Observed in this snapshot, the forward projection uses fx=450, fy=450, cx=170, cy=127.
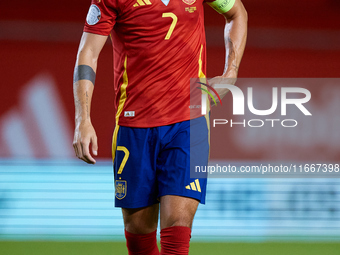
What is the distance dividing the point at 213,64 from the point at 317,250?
1.87 metres

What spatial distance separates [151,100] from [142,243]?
0.65 meters

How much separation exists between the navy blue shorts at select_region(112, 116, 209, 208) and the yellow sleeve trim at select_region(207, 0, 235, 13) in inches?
23.1

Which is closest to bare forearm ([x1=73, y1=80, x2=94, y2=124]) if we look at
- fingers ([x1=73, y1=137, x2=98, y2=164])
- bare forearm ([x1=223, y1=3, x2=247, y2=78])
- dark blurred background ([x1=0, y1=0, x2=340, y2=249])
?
fingers ([x1=73, y1=137, x2=98, y2=164])

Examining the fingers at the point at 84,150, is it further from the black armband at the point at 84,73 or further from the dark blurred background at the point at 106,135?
the dark blurred background at the point at 106,135

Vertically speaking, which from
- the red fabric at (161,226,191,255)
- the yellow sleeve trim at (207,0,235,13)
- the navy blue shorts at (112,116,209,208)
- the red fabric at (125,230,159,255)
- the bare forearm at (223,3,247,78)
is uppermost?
the yellow sleeve trim at (207,0,235,13)

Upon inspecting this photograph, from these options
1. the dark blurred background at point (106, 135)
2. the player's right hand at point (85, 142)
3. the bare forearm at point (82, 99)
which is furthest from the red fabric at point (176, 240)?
the dark blurred background at point (106, 135)

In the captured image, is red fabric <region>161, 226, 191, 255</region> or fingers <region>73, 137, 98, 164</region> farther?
red fabric <region>161, 226, 191, 255</region>

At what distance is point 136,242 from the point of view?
6.72 ft

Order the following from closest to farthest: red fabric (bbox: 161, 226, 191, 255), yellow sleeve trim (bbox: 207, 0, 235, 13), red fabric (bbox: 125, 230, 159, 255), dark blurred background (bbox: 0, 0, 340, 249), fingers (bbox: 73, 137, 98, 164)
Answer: fingers (bbox: 73, 137, 98, 164)
red fabric (bbox: 161, 226, 191, 255)
red fabric (bbox: 125, 230, 159, 255)
yellow sleeve trim (bbox: 207, 0, 235, 13)
dark blurred background (bbox: 0, 0, 340, 249)

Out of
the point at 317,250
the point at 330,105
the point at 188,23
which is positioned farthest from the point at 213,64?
the point at 188,23

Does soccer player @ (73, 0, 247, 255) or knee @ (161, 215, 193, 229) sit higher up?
soccer player @ (73, 0, 247, 255)

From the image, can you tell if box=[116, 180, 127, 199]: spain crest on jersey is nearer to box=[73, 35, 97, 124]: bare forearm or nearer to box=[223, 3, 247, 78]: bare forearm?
box=[73, 35, 97, 124]: bare forearm

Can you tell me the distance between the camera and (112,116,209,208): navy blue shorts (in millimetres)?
1831

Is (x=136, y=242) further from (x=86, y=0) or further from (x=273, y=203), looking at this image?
(x=86, y=0)
